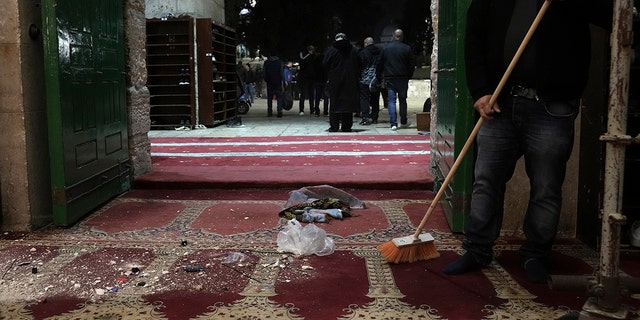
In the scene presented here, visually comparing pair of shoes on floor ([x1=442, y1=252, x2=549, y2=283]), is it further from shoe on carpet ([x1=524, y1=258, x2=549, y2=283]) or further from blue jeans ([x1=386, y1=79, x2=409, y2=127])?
blue jeans ([x1=386, y1=79, x2=409, y2=127])

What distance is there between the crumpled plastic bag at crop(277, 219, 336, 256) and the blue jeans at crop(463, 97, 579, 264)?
92 centimetres

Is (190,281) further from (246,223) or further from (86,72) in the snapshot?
(86,72)

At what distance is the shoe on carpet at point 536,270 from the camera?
3.45 meters

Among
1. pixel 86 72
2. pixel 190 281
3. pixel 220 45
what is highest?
pixel 220 45

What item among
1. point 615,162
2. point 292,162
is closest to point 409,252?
point 615,162

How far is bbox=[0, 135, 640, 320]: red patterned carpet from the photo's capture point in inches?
122

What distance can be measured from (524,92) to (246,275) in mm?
1909

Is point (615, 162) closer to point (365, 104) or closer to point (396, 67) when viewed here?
Answer: point (396, 67)

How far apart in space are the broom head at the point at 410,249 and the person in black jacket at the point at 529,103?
0.84 feet

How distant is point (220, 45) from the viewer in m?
12.9

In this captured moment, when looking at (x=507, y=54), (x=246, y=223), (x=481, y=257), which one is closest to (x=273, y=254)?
(x=246, y=223)

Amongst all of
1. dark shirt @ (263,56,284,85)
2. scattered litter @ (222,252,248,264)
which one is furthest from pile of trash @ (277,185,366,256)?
dark shirt @ (263,56,284,85)

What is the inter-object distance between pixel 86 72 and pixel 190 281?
2369 mm

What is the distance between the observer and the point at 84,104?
5.02 metres
